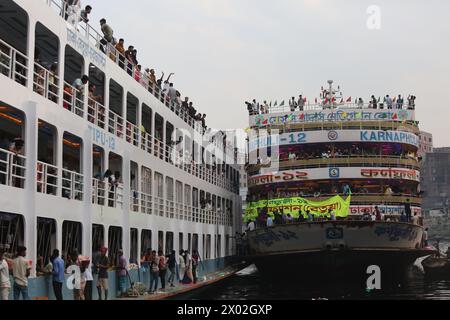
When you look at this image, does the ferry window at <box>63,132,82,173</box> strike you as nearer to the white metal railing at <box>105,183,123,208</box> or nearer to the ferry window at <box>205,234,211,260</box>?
the white metal railing at <box>105,183,123,208</box>

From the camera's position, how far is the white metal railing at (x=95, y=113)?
16612mm

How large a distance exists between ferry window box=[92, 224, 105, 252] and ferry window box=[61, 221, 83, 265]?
128 centimetres

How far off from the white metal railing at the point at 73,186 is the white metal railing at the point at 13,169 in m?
1.43

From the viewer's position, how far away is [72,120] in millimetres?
15070

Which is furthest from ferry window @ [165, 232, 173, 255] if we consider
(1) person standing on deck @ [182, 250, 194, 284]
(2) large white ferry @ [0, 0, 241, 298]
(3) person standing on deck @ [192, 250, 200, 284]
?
(3) person standing on deck @ [192, 250, 200, 284]

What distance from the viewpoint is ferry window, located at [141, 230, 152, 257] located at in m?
20.9

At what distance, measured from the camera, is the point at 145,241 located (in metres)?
21.2

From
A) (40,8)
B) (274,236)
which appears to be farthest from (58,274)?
(274,236)

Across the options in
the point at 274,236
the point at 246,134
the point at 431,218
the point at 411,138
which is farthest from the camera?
the point at 431,218

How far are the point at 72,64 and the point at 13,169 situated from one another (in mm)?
5572

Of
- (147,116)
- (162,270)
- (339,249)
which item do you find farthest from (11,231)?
(339,249)
